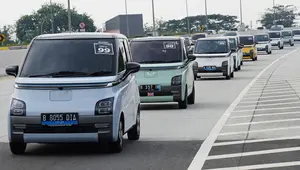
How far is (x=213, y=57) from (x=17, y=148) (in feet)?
73.5

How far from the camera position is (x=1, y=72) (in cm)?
4288

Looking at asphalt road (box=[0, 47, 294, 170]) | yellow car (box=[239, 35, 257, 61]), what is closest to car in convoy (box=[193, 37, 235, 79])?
asphalt road (box=[0, 47, 294, 170])

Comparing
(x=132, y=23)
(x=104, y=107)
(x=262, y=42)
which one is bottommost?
(x=262, y=42)

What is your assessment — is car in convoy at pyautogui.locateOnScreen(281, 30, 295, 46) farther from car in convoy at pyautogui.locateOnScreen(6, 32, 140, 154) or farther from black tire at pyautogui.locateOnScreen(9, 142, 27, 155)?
black tire at pyautogui.locateOnScreen(9, 142, 27, 155)

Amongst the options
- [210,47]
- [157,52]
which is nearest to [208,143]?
[157,52]

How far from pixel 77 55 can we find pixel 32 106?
1262mm

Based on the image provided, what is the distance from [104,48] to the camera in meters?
12.1

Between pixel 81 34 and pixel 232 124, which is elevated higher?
pixel 81 34

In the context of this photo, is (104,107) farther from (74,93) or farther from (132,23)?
(132,23)

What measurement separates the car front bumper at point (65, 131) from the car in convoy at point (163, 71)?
8.20m

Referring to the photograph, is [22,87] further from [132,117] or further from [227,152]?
[227,152]

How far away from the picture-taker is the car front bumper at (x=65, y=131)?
1103cm

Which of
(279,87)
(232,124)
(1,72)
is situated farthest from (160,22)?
(232,124)

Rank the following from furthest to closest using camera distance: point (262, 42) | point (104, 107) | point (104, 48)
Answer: point (262, 42) < point (104, 48) < point (104, 107)
